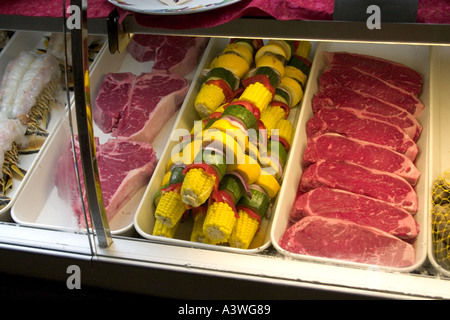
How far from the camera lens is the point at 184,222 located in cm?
227

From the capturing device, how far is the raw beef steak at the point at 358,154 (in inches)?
90.0

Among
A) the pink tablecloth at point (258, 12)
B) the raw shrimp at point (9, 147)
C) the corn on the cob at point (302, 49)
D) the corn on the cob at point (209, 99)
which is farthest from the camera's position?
the corn on the cob at point (302, 49)

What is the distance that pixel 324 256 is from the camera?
1.96m

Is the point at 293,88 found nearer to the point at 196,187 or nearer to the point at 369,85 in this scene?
the point at 369,85

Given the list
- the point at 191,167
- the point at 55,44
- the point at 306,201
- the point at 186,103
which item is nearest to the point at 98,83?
the point at 55,44

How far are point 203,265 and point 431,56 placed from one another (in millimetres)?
1589

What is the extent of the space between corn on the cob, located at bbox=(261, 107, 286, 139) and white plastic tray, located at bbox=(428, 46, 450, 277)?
0.65 metres

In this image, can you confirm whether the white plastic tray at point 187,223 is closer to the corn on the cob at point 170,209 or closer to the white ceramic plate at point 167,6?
the corn on the cob at point 170,209

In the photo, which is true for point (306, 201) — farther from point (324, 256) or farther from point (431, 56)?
point (431, 56)

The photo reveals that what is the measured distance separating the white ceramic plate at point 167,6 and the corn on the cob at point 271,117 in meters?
0.75

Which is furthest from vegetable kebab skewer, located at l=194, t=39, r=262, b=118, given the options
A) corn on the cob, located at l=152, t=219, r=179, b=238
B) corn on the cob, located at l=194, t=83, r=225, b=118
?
corn on the cob, located at l=152, t=219, r=179, b=238

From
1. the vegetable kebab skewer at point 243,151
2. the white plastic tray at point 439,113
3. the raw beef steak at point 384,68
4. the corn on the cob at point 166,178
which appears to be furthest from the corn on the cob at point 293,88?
the corn on the cob at point 166,178

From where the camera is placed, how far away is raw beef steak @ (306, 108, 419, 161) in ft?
7.82

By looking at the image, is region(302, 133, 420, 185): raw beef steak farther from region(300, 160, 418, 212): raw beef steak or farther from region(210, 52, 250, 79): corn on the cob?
region(210, 52, 250, 79): corn on the cob
